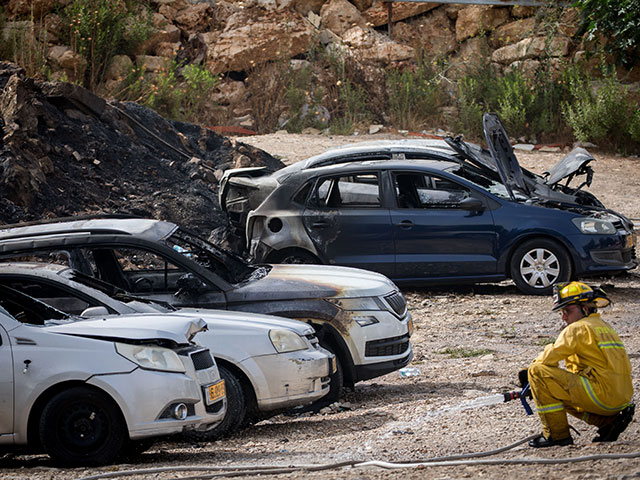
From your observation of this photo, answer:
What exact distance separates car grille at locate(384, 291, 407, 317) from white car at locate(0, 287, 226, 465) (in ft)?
8.20

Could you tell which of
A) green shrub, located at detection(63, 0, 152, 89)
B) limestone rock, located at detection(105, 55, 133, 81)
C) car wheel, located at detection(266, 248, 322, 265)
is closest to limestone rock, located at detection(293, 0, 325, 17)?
green shrub, located at detection(63, 0, 152, 89)

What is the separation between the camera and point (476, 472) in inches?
206

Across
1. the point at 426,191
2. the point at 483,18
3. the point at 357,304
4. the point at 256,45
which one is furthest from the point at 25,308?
the point at 483,18

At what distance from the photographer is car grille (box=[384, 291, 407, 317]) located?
8.35 m

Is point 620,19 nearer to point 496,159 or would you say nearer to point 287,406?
point 496,159

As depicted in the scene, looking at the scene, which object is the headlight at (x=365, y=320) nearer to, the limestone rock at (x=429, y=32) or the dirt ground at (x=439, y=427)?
the dirt ground at (x=439, y=427)

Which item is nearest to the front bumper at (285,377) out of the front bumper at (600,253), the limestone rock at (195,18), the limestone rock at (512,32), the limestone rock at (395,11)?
the front bumper at (600,253)

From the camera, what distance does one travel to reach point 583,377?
5922 mm

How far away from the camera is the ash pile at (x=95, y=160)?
15.3 m

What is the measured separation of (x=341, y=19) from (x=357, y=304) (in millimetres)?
22271

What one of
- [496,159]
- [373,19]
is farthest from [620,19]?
[496,159]

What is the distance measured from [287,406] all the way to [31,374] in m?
1.97

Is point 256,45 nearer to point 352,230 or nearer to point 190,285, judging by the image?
point 352,230

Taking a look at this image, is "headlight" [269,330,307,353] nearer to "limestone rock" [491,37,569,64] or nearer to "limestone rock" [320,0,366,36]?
"limestone rock" [491,37,569,64]
